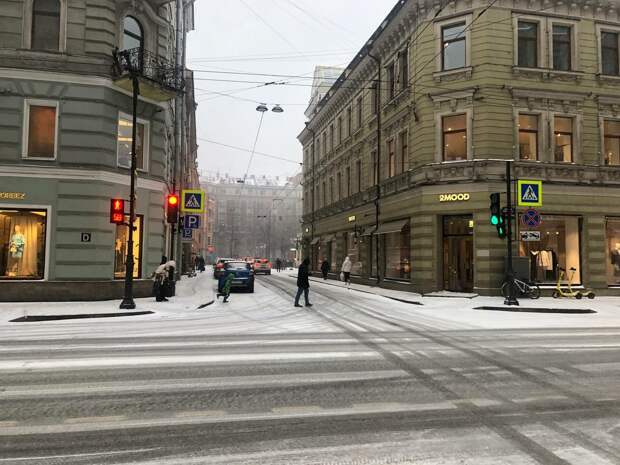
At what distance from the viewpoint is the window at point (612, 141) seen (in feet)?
71.7

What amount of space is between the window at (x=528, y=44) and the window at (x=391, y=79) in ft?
21.3

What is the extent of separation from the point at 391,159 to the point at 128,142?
530 inches

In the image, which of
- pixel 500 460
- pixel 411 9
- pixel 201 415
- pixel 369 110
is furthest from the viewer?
pixel 369 110

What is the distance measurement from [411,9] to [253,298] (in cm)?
1562

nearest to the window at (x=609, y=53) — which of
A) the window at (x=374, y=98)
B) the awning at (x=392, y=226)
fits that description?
the window at (x=374, y=98)

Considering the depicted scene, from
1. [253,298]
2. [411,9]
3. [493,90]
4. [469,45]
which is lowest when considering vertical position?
[253,298]

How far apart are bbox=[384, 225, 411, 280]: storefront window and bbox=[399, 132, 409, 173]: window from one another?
3.11 m

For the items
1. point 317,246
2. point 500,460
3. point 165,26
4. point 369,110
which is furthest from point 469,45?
point 317,246

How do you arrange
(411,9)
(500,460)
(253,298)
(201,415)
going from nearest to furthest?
1. (500,460)
2. (201,415)
3. (253,298)
4. (411,9)

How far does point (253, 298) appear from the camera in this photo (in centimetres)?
2045

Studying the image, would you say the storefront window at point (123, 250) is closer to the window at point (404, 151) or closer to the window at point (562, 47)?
the window at point (404, 151)

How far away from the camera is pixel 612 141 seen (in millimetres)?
21922

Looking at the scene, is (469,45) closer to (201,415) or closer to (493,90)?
(493,90)

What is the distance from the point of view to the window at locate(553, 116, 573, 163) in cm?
2147
